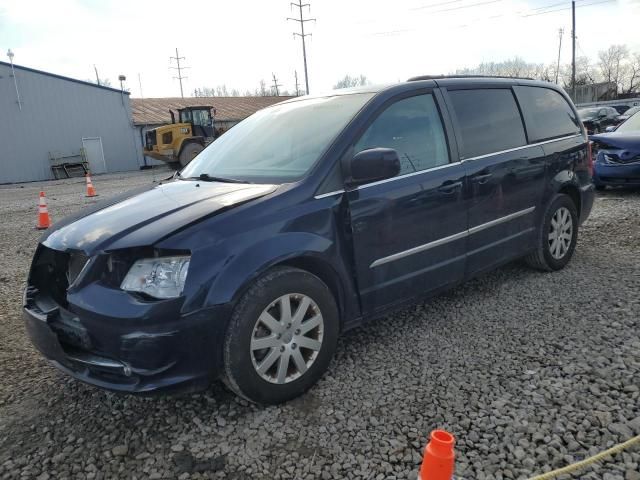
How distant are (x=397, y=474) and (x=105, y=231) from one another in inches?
75.3

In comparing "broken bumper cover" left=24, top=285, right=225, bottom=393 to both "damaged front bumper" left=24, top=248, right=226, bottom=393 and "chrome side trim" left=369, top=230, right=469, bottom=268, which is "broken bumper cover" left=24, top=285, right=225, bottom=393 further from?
"chrome side trim" left=369, top=230, right=469, bottom=268

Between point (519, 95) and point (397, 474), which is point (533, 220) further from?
point (397, 474)

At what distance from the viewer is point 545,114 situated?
4457 millimetres

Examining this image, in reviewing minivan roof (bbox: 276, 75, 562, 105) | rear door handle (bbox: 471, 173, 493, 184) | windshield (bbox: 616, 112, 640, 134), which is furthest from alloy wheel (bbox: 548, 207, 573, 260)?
windshield (bbox: 616, 112, 640, 134)

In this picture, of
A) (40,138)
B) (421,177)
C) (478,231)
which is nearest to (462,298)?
(478,231)

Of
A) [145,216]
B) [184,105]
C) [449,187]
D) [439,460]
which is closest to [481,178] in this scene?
[449,187]

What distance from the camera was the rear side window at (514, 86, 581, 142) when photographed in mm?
4254

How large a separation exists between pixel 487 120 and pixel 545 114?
0.99 metres

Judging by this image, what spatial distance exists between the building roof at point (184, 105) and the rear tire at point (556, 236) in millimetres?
25692

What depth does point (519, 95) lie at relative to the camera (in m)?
4.24

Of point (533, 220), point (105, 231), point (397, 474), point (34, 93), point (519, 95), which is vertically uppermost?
point (34, 93)

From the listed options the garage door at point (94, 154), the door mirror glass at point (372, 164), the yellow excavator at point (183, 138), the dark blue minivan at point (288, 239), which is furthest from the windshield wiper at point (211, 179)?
the garage door at point (94, 154)

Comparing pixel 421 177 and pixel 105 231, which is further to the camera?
pixel 421 177

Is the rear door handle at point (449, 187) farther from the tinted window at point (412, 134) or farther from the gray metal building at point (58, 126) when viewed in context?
the gray metal building at point (58, 126)
